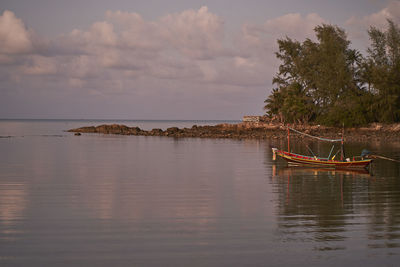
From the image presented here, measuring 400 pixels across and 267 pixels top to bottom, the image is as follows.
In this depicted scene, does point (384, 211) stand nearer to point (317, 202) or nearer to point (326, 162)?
point (317, 202)

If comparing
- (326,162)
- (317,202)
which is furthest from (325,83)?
(317,202)

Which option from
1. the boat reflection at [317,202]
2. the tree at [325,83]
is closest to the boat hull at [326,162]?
the boat reflection at [317,202]

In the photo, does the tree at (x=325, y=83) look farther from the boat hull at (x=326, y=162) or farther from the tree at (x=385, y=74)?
the boat hull at (x=326, y=162)

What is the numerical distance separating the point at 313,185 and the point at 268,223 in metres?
8.18

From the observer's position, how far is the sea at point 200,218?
32.8 ft

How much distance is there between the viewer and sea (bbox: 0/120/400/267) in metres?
10.0

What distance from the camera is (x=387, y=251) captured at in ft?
33.4

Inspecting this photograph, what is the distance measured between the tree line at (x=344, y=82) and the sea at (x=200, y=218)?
137 ft

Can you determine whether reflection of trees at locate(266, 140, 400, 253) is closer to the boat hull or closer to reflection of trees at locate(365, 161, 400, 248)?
reflection of trees at locate(365, 161, 400, 248)

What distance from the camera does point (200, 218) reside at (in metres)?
13.7

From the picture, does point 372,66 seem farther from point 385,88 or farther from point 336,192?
point 336,192

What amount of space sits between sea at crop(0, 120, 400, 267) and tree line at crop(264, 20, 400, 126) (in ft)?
137

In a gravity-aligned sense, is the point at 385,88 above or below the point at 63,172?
above

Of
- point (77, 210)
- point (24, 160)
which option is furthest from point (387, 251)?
point (24, 160)
